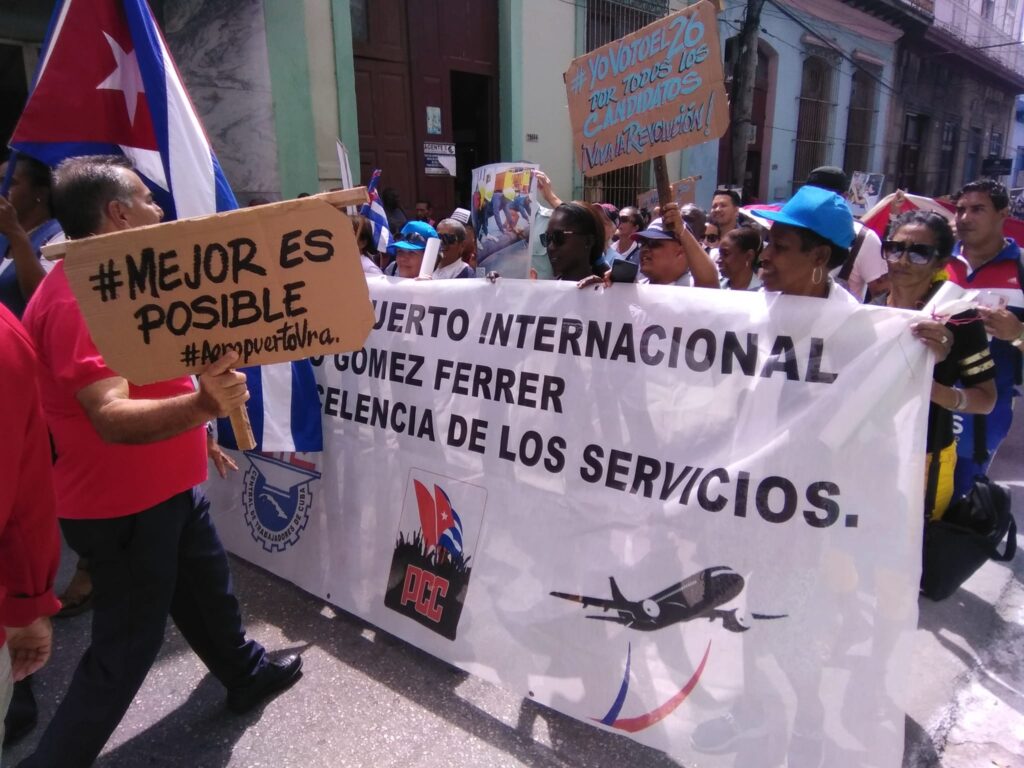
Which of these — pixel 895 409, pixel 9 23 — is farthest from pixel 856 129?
pixel 895 409

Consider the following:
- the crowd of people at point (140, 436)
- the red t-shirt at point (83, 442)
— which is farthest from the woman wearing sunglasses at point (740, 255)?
the red t-shirt at point (83, 442)

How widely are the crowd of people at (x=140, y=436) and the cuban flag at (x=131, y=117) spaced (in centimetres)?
37

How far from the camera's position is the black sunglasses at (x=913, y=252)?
2.65 meters

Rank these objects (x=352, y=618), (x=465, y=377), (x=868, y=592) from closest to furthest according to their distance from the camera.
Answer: (x=868, y=592) < (x=465, y=377) < (x=352, y=618)

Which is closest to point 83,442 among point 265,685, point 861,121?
point 265,685

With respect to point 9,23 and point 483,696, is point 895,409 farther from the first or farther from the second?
point 9,23

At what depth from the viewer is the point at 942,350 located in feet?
5.97

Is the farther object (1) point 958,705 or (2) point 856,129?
(2) point 856,129

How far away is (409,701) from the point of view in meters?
2.43

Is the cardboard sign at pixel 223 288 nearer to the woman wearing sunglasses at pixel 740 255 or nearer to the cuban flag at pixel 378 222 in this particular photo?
the woman wearing sunglasses at pixel 740 255

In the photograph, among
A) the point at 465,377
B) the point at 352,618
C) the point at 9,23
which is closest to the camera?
the point at 465,377

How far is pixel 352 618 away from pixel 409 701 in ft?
1.98

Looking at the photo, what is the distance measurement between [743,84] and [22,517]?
1274 centimetres

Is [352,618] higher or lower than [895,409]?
lower
